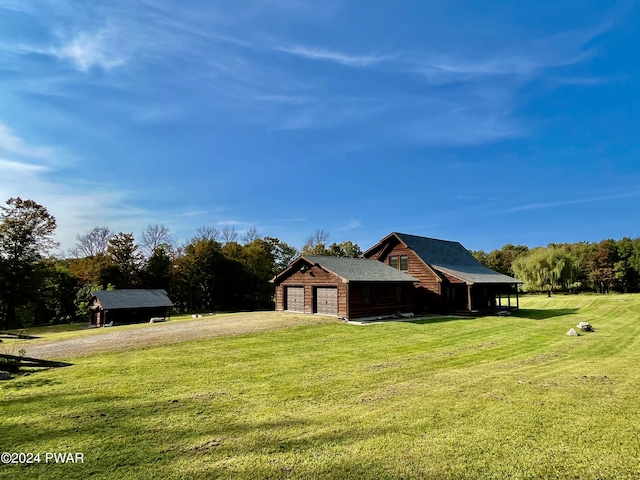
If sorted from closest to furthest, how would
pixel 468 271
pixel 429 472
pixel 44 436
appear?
pixel 429 472 → pixel 44 436 → pixel 468 271

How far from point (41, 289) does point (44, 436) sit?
4971 centimetres

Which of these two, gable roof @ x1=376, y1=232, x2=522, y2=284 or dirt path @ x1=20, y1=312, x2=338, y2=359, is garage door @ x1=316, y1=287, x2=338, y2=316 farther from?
gable roof @ x1=376, y1=232, x2=522, y2=284

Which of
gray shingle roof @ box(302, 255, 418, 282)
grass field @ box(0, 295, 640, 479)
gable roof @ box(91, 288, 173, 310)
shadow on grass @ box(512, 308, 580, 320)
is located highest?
gray shingle roof @ box(302, 255, 418, 282)

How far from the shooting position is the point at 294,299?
95.3ft

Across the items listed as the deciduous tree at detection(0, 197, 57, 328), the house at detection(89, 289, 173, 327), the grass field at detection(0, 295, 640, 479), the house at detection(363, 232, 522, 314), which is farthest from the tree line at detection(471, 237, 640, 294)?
the deciduous tree at detection(0, 197, 57, 328)

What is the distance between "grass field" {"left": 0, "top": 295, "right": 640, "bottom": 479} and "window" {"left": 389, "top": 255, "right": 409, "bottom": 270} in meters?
18.1

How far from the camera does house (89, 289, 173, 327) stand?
3809 cm

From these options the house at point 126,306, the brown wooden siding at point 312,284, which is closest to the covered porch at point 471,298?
the brown wooden siding at point 312,284

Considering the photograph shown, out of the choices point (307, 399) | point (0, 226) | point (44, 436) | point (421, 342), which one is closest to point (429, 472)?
point (307, 399)

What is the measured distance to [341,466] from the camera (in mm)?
4863

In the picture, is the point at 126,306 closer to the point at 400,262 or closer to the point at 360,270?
the point at 360,270

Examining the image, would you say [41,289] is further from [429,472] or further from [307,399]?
[429,472]

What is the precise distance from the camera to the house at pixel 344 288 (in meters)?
24.7

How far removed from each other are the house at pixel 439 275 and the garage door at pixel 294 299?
8.88m
